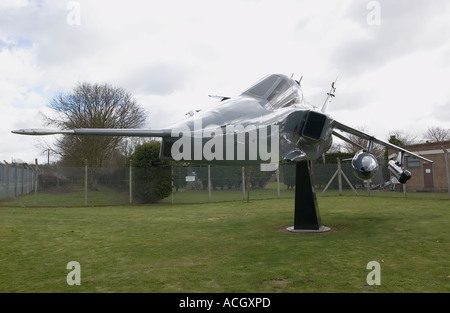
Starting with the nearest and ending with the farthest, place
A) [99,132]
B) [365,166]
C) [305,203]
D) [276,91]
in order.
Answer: [99,132]
[276,91]
[365,166]
[305,203]

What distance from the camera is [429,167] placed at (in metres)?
29.6

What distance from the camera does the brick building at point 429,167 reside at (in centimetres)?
2841

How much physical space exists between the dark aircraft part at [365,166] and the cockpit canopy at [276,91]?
7.56 feet

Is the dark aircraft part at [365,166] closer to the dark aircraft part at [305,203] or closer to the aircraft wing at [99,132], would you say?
the dark aircraft part at [305,203]

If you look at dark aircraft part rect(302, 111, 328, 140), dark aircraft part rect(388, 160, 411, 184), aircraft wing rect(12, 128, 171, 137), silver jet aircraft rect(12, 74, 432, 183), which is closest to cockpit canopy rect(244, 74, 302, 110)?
silver jet aircraft rect(12, 74, 432, 183)

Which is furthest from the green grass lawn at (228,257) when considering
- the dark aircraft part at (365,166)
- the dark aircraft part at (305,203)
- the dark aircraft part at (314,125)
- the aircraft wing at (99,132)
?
the dark aircraft part at (314,125)

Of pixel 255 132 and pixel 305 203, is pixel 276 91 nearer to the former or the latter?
pixel 255 132

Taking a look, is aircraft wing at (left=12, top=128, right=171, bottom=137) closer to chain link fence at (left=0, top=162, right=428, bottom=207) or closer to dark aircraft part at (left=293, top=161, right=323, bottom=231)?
dark aircraft part at (left=293, top=161, right=323, bottom=231)

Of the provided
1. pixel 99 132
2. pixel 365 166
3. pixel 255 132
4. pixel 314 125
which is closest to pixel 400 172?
pixel 365 166

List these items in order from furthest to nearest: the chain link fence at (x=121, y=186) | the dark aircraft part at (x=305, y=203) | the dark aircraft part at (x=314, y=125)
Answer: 1. the chain link fence at (x=121, y=186)
2. the dark aircraft part at (x=305, y=203)
3. the dark aircraft part at (x=314, y=125)

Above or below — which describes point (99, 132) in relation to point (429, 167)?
above

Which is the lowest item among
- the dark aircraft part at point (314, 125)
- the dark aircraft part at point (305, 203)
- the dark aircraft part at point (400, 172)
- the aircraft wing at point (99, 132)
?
the dark aircraft part at point (305, 203)

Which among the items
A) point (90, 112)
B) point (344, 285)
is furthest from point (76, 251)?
point (90, 112)

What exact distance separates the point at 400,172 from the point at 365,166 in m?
1.26
